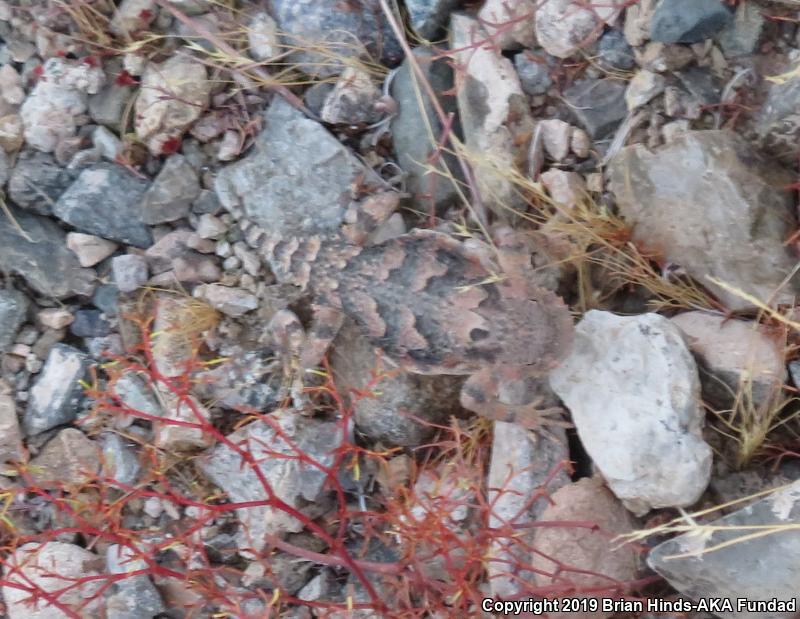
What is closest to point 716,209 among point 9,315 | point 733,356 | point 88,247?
point 733,356

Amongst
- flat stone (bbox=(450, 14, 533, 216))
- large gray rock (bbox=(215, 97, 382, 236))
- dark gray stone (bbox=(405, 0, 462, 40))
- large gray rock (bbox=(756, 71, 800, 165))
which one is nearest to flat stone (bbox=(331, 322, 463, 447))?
large gray rock (bbox=(215, 97, 382, 236))

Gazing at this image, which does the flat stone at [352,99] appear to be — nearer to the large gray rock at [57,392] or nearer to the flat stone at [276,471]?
the flat stone at [276,471]

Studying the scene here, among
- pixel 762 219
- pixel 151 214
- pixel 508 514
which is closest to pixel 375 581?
pixel 508 514

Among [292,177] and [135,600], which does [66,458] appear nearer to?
[135,600]

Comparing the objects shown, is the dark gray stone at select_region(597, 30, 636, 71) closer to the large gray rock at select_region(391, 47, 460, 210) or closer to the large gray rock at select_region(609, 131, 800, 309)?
the large gray rock at select_region(609, 131, 800, 309)

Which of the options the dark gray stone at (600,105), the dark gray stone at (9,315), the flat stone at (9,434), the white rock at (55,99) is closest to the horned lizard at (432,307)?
the dark gray stone at (600,105)
